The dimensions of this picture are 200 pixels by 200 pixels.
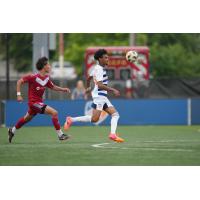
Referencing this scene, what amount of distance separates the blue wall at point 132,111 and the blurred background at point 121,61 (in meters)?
1.50

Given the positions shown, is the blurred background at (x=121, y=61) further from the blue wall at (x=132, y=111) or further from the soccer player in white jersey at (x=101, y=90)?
the soccer player in white jersey at (x=101, y=90)

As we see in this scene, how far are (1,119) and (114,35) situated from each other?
3033 cm

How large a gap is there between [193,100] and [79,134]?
7505 mm

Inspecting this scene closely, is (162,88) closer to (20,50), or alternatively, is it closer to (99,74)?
(99,74)

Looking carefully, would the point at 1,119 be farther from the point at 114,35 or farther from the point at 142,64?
the point at 114,35

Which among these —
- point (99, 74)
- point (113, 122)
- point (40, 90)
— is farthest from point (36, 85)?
point (113, 122)

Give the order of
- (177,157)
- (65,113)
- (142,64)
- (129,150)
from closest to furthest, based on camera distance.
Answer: (177,157) < (129,150) < (65,113) < (142,64)

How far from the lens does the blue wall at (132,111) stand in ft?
93.6

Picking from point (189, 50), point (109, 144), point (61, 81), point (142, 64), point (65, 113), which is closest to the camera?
point (109, 144)

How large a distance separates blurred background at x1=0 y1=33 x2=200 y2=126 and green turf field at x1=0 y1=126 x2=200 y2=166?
9.15 m

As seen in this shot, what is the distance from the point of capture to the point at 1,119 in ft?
94.2

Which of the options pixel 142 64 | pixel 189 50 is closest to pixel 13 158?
pixel 142 64

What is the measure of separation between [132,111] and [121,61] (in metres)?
9.26

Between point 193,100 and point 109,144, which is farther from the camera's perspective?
point 193,100
